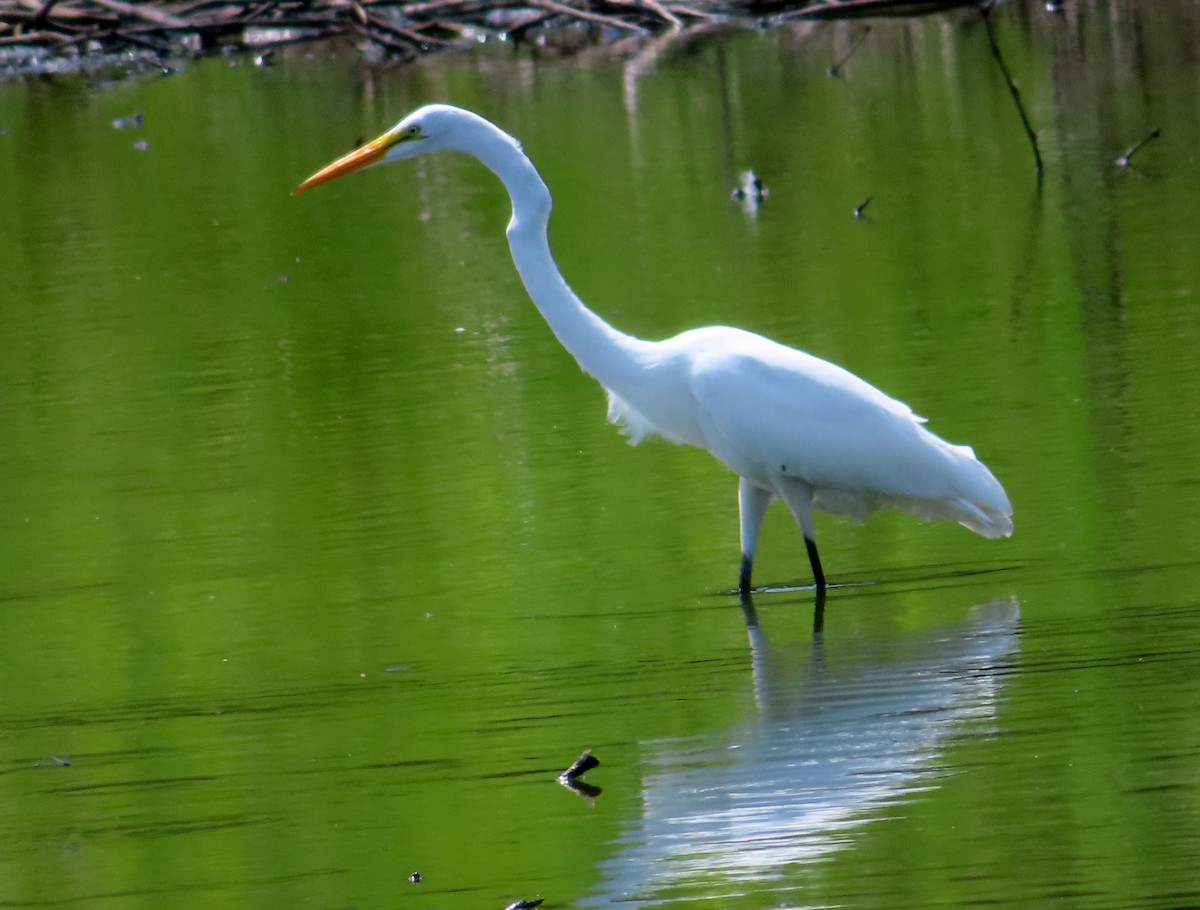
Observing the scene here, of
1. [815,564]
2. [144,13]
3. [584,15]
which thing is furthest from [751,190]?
[144,13]

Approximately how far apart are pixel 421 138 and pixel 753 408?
1329mm

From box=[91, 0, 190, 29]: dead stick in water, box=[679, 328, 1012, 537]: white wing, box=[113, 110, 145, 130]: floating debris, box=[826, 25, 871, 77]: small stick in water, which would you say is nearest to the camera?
box=[679, 328, 1012, 537]: white wing

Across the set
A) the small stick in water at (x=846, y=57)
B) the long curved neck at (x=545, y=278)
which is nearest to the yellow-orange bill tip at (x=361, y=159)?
the long curved neck at (x=545, y=278)

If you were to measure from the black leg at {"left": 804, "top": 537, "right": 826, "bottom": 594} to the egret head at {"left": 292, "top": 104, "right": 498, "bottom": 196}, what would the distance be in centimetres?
157

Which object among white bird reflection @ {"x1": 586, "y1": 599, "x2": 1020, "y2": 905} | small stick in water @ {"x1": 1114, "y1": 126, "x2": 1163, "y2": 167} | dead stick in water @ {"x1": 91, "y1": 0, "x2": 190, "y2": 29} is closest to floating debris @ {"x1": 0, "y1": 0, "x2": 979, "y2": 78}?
dead stick in water @ {"x1": 91, "y1": 0, "x2": 190, "y2": 29}

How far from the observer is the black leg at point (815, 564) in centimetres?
657

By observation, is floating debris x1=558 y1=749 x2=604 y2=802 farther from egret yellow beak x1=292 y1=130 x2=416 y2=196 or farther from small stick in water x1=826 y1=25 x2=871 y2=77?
small stick in water x1=826 y1=25 x2=871 y2=77

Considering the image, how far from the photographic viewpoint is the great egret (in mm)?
6496

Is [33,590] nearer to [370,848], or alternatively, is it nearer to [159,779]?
[159,779]

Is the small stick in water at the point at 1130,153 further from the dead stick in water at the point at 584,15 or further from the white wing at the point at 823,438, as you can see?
the dead stick in water at the point at 584,15

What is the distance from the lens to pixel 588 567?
280 inches

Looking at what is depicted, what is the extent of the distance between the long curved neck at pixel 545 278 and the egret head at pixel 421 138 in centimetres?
5

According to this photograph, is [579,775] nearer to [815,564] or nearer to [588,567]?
[815,564]

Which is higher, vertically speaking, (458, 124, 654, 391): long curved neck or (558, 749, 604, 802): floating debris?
(458, 124, 654, 391): long curved neck
